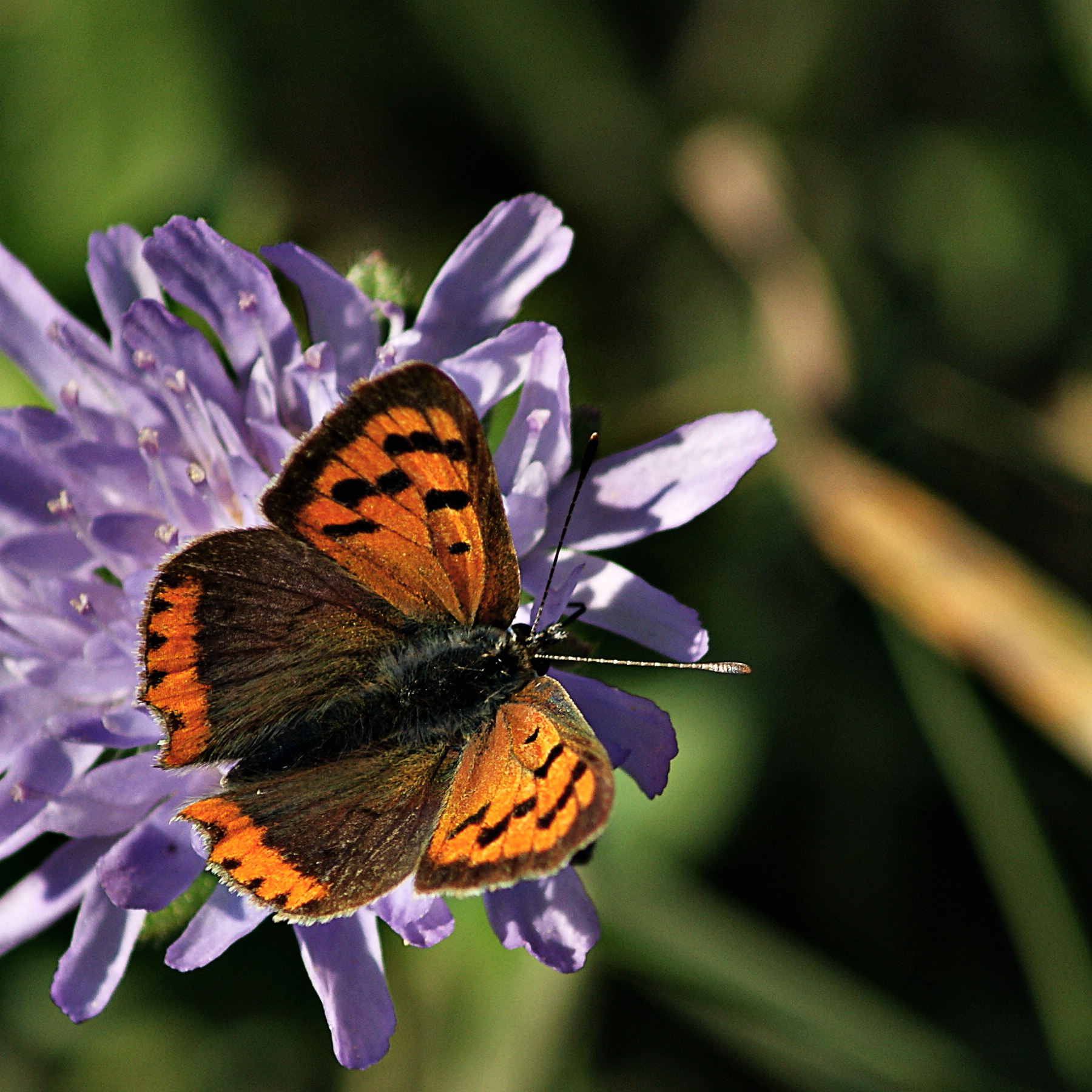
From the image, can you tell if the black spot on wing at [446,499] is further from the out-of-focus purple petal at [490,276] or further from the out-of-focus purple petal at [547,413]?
the out-of-focus purple petal at [490,276]

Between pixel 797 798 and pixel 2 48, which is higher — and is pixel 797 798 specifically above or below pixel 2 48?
below

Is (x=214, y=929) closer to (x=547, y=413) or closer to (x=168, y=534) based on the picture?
(x=168, y=534)

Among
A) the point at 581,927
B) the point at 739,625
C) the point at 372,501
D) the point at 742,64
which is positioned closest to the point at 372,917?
the point at 581,927

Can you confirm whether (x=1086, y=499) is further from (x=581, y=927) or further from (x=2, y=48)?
(x=2, y=48)

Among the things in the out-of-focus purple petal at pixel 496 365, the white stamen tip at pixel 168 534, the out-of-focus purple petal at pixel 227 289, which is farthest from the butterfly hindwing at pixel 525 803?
the out-of-focus purple petal at pixel 227 289

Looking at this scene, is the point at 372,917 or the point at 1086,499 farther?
the point at 1086,499

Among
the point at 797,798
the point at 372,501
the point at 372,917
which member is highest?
the point at 372,501
